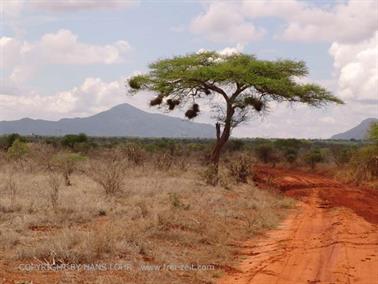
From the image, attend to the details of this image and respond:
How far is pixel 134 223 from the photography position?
11.9 metres

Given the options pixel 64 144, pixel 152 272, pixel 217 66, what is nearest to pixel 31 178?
pixel 217 66

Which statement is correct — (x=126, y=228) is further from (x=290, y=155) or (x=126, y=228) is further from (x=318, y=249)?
(x=290, y=155)

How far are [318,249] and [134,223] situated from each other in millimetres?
3767

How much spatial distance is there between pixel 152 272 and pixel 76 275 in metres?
1.17

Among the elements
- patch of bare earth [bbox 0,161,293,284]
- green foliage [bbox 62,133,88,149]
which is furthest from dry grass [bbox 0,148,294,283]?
green foliage [bbox 62,133,88,149]

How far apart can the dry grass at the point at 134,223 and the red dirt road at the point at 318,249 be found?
1.78 feet

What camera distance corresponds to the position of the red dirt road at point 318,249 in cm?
878

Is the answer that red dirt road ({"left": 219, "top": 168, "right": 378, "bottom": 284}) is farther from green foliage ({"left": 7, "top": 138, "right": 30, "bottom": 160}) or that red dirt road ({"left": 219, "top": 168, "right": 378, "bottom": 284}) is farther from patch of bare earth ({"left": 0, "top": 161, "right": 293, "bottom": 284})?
green foliage ({"left": 7, "top": 138, "right": 30, "bottom": 160})

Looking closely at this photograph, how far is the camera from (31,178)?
20531 mm

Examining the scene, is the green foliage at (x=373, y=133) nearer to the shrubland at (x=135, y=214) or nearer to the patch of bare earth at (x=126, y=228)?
the shrubland at (x=135, y=214)

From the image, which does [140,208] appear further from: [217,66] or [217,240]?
[217,66]

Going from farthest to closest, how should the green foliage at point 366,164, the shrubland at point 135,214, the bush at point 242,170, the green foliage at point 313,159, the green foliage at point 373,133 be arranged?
the green foliage at point 313,159 → the green foliage at point 366,164 → the green foliage at point 373,133 → the bush at point 242,170 → the shrubland at point 135,214

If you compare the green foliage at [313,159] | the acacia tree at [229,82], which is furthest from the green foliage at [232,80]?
the green foliage at [313,159]

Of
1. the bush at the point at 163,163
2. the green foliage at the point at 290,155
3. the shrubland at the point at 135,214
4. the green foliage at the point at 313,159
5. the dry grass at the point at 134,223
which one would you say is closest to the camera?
the dry grass at the point at 134,223
